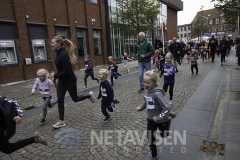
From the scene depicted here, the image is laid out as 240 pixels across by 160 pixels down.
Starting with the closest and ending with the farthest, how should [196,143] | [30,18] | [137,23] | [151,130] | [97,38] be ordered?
[151,130]
[196,143]
[30,18]
[137,23]
[97,38]

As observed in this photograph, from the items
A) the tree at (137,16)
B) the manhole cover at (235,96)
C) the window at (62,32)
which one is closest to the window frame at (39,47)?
the window at (62,32)

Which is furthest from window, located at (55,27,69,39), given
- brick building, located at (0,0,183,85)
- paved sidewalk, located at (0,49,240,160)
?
paved sidewalk, located at (0,49,240,160)

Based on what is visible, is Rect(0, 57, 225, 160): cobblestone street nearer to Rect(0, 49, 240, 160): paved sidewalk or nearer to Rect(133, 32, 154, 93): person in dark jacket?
Rect(0, 49, 240, 160): paved sidewalk

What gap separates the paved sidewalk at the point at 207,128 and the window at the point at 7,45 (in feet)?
34.5

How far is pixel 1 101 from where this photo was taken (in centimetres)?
228

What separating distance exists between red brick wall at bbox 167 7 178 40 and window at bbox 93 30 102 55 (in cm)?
2585

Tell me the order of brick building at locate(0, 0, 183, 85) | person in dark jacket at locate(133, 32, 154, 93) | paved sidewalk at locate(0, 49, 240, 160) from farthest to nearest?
1. brick building at locate(0, 0, 183, 85)
2. person in dark jacket at locate(133, 32, 154, 93)
3. paved sidewalk at locate(0, 49, 240, 160)

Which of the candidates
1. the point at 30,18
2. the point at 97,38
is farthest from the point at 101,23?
the point at 30,18

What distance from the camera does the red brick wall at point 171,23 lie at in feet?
136

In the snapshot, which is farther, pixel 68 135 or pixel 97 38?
pixel 97 38

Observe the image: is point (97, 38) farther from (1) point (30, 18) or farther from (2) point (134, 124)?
(2) point (134, 124)

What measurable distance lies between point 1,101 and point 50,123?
2539 mm

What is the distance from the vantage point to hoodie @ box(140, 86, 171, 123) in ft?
8.52

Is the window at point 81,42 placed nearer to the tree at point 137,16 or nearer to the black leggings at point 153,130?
the tree at point 137,16
